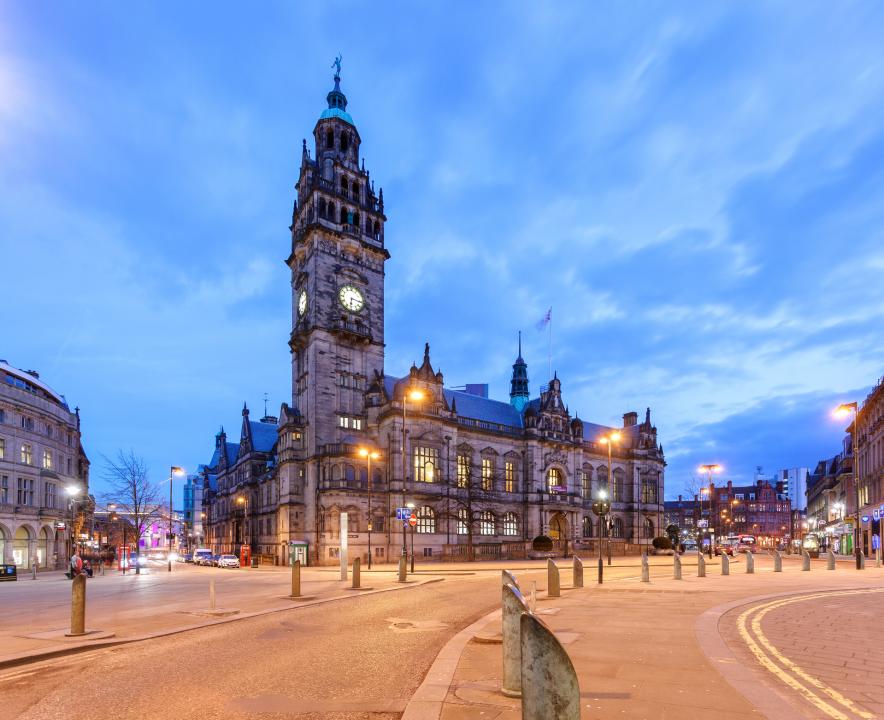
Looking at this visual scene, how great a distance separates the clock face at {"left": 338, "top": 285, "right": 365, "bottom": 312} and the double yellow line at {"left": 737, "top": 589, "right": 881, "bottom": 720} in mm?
50418

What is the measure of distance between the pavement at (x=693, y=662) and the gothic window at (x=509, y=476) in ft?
173

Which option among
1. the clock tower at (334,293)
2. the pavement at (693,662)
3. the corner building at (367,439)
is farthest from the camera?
the clock tower at (334,293)

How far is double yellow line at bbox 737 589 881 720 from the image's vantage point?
6809 millimetres

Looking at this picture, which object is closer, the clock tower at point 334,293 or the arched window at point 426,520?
the clock tower at point 334,293

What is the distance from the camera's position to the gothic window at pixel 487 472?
219 feet

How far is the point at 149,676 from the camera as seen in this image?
880 cm

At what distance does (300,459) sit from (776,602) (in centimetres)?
4769

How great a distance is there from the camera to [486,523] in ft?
218

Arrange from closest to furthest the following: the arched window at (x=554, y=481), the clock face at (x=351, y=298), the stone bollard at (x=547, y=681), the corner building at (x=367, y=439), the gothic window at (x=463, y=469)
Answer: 1. the stone bollard at (x=547, y=681)
2. the corner building at (x=367, y=439)
3. the clock face at (x=351, y=298)
4. the gothic window at (x=463, y=469)
5. the arched window at (x=554, y=481)

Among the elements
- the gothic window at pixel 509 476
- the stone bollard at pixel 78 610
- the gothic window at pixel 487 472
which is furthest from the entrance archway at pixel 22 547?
the stone bollard at pixel 78 610

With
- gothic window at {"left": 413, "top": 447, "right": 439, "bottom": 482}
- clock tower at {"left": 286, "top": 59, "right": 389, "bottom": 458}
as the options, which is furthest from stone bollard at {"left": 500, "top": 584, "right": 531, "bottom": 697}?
gothic window at {"left": 413, "top": 447, "right": 439, "bottom": 482}

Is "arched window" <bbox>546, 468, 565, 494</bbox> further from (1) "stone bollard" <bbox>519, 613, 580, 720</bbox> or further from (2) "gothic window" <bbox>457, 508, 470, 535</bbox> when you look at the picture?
(1) "stone bollard" <bbox>519, 613, 580, 720</bbox>

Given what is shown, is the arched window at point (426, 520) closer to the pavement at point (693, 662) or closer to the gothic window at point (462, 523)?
the gothic window at point (462, 523)

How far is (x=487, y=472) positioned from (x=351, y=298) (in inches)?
922
